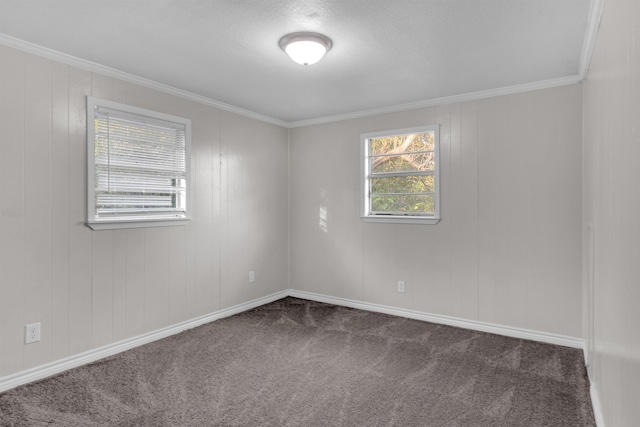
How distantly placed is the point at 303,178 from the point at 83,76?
2680mm

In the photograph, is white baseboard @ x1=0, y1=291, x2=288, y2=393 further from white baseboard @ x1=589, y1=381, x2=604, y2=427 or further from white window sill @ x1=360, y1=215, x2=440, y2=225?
white baseboard @ x1=589, y1=381, x2=604, y2=427

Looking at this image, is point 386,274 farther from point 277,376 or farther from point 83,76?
point 83,76

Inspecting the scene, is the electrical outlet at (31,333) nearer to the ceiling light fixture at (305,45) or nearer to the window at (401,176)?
the ceiling light fixture at (305,45)

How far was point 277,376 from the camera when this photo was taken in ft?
9.14

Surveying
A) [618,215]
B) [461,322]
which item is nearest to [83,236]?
[618,215]

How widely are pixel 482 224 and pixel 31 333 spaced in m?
3.87

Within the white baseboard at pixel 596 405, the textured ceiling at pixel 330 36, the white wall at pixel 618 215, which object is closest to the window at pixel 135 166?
the textured ceiling at pixel 330 36

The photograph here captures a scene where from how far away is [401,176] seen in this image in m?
4.30

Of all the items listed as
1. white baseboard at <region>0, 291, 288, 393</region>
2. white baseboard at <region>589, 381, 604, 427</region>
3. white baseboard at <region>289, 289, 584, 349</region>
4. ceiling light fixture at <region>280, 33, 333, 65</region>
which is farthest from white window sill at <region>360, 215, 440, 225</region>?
ceiling light fixture at <region>280, 33, 333, 65</region>

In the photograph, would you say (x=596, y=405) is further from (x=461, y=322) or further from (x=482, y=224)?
(x=482, y=224)

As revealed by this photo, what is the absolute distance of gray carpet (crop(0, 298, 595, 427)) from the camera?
2.25 metres

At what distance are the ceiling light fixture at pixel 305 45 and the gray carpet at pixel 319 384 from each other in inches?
89.9

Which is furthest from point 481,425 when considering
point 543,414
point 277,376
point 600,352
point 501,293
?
point 501,293

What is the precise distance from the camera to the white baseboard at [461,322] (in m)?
3.38
